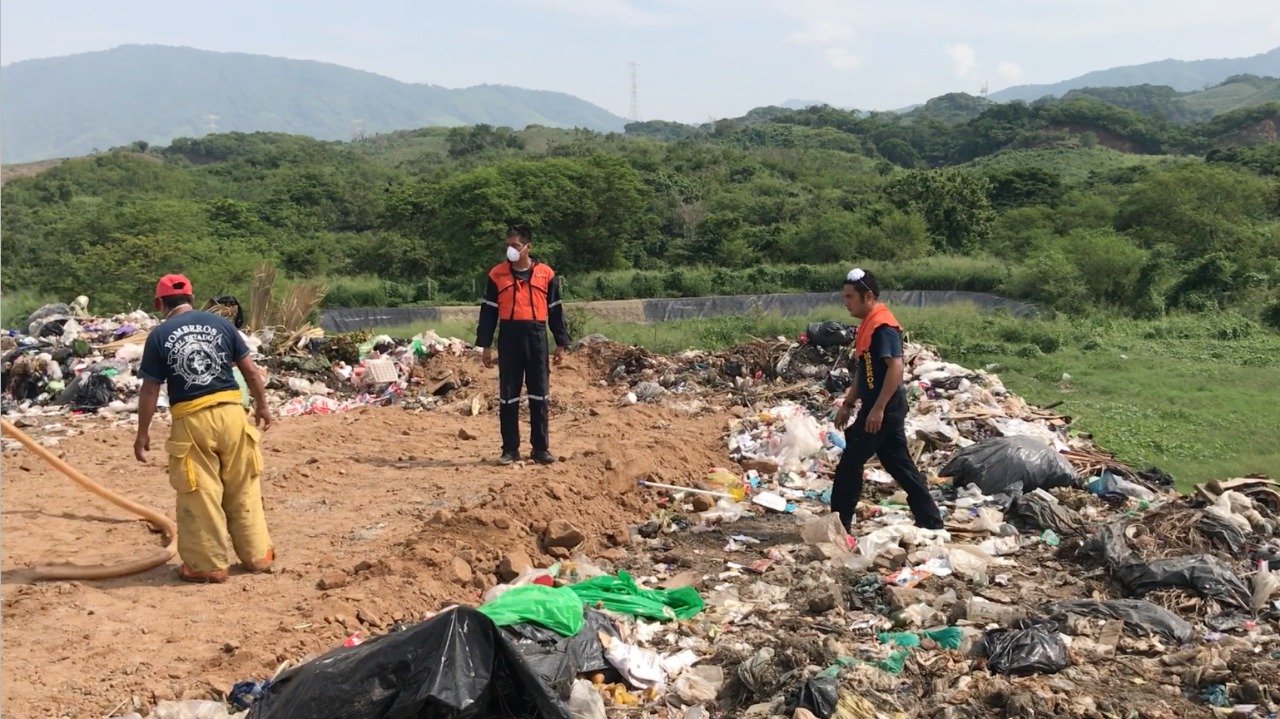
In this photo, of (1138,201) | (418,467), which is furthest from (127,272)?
(1138,201)

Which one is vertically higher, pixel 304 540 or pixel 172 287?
pixel 172 287

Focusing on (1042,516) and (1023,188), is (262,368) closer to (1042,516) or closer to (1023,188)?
(1042,516)

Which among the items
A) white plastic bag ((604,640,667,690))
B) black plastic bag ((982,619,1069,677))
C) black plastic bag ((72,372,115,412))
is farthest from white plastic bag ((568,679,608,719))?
black plastic bag ((72,372,115,412))

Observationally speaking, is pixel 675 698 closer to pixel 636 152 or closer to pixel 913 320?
pixel 913 320

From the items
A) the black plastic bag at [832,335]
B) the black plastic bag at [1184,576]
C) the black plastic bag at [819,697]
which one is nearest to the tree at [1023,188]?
the black plastic bag at [832,335]

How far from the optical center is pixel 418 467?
7.64m

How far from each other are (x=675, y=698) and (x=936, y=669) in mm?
1013

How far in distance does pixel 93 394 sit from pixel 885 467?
9.06m

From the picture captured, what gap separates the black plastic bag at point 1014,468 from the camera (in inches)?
269

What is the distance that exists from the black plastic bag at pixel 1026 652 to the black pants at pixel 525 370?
385cm

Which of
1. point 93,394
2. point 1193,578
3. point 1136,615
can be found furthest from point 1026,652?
point 93,394

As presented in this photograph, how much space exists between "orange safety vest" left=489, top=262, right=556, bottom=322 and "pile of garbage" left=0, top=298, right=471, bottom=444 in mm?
4353

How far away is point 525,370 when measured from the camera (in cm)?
734

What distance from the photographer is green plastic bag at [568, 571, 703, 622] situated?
15.5ft
